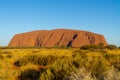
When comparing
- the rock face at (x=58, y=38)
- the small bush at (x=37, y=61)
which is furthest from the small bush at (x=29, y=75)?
the rock face at (x=58, y=38)

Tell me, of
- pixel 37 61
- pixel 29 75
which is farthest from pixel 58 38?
pixel 29 75

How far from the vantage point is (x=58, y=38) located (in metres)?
161

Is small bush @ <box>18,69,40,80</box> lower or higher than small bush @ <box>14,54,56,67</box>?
lower

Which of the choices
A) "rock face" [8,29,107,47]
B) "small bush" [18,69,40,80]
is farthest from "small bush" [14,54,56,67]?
"rock face" [8,29,107,47]

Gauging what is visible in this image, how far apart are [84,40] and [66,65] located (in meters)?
133

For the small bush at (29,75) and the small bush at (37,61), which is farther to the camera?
the small bush at (37,61)

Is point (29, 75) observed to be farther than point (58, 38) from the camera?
No

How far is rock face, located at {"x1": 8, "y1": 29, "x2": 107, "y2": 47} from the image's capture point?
148012 millimetres

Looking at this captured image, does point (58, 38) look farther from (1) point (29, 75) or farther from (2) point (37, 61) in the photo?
(1) point (29, 75)

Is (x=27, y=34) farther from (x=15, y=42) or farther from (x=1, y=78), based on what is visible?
(x=1, y=78)

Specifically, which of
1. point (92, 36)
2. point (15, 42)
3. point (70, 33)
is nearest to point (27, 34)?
point (15, 42)

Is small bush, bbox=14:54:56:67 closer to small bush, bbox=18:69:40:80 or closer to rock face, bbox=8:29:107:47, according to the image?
small bush, bbox=18:69:40:80

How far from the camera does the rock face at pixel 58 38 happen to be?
148 meters

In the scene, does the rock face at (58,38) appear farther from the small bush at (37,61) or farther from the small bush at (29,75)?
the small bush at (29,75)
